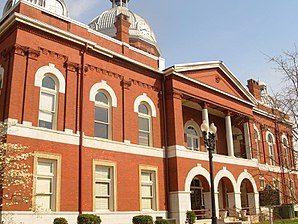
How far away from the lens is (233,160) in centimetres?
2805

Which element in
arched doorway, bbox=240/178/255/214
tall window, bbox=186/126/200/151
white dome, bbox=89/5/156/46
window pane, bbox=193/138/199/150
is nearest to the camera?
tall window, bbox=186/126/200/151

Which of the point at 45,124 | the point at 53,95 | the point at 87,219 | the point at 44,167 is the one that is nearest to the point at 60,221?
the point at 87,219

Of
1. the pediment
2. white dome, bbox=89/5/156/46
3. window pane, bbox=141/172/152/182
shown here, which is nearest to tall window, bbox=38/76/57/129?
window pane, bbox=141/172/152/182

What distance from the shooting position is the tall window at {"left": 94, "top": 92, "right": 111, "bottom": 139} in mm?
20531

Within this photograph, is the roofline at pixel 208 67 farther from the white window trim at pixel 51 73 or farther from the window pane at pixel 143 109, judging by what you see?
the white window trim at pixel 51 73

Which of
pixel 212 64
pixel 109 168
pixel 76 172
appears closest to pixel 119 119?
pixel 109 168

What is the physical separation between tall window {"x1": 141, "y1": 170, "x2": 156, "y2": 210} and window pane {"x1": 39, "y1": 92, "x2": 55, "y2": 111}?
7.17 m

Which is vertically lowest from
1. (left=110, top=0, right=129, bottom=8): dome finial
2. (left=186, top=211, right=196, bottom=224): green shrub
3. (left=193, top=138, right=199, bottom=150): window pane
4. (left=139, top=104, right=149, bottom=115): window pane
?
(left=186, top=211, right=196, bottom=224): green shrub

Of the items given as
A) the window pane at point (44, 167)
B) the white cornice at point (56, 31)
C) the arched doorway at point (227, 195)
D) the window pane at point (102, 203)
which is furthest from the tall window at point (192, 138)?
the window pane at point (44, 167)

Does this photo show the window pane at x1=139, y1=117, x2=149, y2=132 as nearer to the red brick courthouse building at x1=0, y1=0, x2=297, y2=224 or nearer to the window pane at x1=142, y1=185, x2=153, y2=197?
the red brick courthouse building at x1=0, y1=0, x2=297, y2=224

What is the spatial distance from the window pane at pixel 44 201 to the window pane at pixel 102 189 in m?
3.00

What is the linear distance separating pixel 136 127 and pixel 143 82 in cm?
324

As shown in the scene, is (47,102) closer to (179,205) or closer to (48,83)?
(48,83)

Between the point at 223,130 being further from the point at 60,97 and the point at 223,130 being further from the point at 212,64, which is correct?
the point at 60,97
